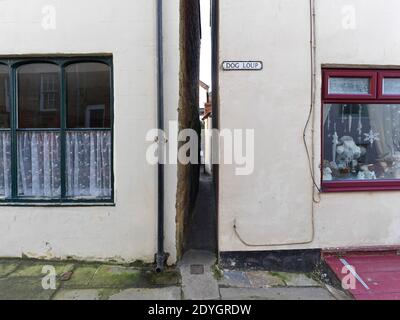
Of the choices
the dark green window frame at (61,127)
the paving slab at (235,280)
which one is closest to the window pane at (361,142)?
the paving slab at (235,280)

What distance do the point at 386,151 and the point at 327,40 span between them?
1925 millimetres

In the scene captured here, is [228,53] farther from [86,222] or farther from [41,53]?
[86,222]

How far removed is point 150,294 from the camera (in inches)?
155

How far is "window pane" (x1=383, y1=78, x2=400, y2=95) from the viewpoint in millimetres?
4918

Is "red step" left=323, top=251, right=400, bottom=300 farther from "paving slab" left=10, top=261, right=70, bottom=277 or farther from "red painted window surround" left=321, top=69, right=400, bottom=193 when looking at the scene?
"paving slab" left=10, top=261, right=70, bottom=277

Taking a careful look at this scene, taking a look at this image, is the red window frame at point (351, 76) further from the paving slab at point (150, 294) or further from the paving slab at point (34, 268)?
the paving slab at point (34, 268)

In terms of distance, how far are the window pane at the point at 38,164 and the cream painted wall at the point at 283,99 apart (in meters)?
2.41

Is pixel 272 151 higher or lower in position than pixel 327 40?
lower

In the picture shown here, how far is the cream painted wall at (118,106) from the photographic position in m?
4.61

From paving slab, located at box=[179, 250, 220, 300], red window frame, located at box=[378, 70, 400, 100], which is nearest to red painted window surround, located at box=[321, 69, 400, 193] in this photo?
red window frame, located at box=[378, 70, 400, 100]

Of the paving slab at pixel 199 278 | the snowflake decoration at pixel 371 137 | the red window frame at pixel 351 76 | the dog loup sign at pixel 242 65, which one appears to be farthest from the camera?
the snowflake decoration at pixel 371 137

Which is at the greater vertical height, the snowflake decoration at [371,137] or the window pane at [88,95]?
the window pane at [88,95]

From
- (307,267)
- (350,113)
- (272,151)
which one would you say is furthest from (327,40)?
→ (307,267)

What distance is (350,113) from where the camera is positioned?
4.98 m
